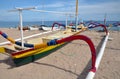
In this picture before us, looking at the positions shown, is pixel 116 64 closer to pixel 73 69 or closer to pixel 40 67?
pixel 73 69

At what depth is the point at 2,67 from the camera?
13.0ft

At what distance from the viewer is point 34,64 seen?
13.8ft

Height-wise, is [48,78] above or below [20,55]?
below

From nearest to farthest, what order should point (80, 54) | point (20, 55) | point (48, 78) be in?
point (48, 78), point (20, 55), point (80, 54)

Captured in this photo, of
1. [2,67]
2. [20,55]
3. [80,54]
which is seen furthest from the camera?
[80,54]

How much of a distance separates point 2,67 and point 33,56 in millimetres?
916

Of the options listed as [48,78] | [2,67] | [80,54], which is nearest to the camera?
[48,78]

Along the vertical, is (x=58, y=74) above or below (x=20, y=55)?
below

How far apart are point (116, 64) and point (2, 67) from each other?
3381mm

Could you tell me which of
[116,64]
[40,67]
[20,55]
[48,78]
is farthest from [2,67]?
[116,64]

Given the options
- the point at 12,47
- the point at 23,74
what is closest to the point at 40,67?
the point at 23,74

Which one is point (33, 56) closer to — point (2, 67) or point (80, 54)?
point (2, 67)

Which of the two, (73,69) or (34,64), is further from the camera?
(34,64)

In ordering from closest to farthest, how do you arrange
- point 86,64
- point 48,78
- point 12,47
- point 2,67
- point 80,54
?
point 48,78
point 2,67
point 86,64
point 12,47
point 80,54
